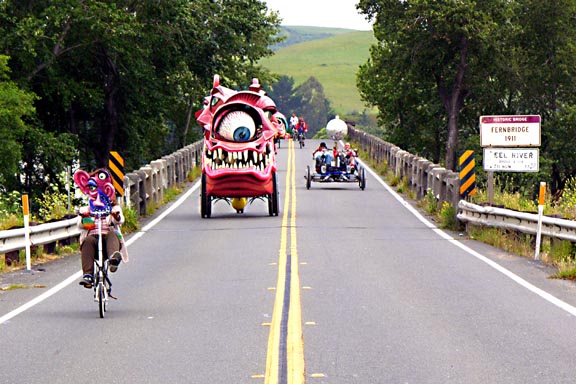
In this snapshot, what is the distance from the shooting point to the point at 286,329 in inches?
431

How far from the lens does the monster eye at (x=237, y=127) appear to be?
997 inches

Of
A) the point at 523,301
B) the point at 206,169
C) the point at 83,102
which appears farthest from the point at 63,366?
the point at 83,102

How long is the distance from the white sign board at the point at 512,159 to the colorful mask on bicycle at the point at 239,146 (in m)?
5.70

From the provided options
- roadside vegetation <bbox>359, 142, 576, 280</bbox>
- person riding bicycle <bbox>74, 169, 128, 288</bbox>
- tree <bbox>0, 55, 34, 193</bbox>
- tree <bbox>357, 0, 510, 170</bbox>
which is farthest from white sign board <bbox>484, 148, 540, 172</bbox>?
tree <bbox>357, 0, 510, 170</bbox>

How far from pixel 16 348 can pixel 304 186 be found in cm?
2640

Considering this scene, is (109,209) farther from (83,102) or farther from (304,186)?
(83,102)

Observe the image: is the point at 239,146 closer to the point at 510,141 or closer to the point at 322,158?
the point at 510,141

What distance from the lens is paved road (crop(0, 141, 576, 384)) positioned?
29.8 ft

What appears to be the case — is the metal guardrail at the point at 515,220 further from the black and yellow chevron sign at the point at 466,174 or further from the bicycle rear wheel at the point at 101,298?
the bicycle rear wheel at the point at 101,298

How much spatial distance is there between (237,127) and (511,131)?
22.0 feet

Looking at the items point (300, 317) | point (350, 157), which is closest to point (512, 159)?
point (300, 317)

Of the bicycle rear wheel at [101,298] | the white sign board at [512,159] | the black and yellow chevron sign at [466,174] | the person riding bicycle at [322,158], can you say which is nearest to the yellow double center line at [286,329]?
the bicycle rear wheel at [101,298]

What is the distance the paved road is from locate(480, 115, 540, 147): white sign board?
7.09 feet

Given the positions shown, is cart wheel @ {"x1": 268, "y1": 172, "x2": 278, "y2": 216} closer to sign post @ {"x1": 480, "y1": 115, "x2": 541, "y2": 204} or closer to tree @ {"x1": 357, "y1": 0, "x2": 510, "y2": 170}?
sign post @ {"x1": 480, "y1": 115, "x2": 541, "y2": 204}
